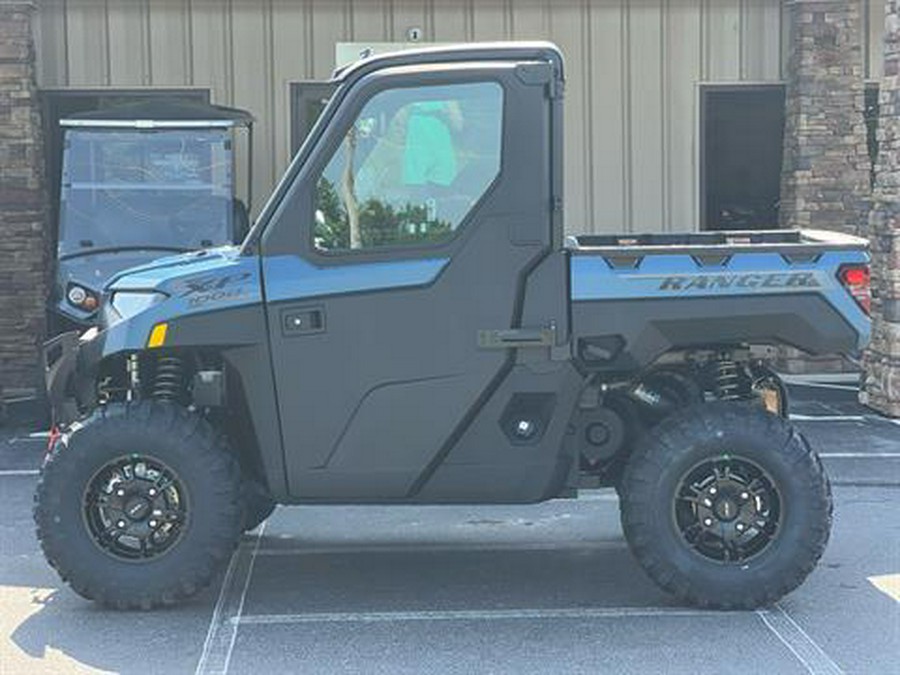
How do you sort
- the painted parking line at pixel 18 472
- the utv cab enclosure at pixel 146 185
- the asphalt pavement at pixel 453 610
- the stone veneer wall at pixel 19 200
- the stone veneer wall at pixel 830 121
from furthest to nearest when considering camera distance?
the stone veneer wall at pixel 830 121
the stone veneer wall at pixel 19 200
the utv cab enclosure at pixel 146 185
the painted parking line at pixel 18 472
the asphalt pavement at pixel 453 610

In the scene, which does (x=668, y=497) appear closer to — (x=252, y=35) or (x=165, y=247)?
(x=165, y=247)

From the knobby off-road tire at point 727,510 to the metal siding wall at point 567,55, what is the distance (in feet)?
25.0

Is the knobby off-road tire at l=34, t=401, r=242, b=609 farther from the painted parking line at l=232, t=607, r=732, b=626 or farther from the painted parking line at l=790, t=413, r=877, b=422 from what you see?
the painted parking line at l=790, t=413, r=877, b=422

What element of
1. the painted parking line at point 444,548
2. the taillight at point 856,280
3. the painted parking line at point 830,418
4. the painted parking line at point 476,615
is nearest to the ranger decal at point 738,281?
the taillight at point 856,280

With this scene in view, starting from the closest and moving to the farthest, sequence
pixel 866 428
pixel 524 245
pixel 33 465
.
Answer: pixel 524 245 → pixel 33 465 → pixel 866 428

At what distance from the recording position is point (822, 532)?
5664 millimetres

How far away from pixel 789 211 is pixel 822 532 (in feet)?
24.9

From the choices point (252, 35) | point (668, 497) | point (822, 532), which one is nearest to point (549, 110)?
point (668, 497)

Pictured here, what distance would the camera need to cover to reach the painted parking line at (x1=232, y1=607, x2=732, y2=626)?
5.68 m

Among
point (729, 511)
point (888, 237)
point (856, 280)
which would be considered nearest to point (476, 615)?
point (729, 511)

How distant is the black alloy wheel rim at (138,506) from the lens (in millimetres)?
5660

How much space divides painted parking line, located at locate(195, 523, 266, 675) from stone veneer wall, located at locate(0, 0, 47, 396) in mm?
5881

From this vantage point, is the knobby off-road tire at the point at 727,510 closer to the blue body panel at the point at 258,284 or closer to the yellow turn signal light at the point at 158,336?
the blue body panel at the point at 258,284

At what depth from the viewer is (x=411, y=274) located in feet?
18.4
